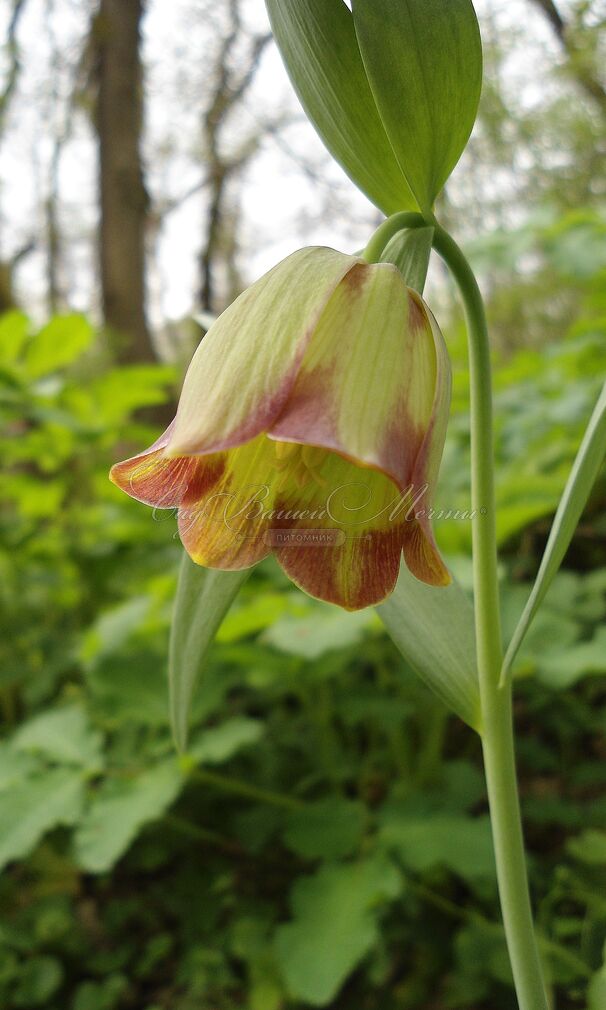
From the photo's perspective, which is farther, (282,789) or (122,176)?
(122,176)

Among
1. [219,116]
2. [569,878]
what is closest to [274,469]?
[569,878]

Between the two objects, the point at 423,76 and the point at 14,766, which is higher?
the point at 423,76

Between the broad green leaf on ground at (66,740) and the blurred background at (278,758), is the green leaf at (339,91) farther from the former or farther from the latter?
the broad green leaf on ground at (66,740)

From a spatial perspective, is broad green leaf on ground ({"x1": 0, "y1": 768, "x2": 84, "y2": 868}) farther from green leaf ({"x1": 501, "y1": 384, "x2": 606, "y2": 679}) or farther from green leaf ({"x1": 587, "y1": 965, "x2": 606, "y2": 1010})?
green leaf ({"x1": 501, "y1": 384, "x2": 606, "y2": 679})

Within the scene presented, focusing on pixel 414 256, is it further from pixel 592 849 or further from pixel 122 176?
pixel 122 176

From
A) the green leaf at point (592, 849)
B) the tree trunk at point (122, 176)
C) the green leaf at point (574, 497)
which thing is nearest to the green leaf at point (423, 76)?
the green leaf at point (574, 497)

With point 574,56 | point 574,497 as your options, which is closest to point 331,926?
point 574,497

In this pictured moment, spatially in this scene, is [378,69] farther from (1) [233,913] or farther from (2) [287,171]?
(2) [287,171]
